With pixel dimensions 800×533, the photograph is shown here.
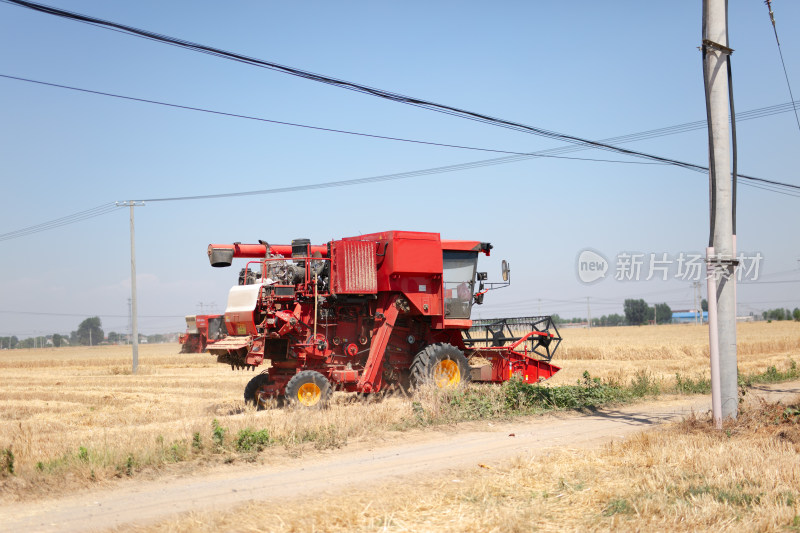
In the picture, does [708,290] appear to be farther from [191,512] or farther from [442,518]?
[191,512]

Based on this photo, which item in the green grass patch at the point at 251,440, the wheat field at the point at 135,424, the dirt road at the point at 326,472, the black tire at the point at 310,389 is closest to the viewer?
the dirt road at the point at 326,472

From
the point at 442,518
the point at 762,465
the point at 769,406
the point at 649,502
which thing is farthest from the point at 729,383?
the point at 442,518

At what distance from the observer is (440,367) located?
1472 cm

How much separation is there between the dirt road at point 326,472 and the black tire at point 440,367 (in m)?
2.94

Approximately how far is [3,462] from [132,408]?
8782mm

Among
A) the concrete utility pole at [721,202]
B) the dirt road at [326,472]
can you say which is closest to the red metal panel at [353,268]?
the dirt road at [326,472]

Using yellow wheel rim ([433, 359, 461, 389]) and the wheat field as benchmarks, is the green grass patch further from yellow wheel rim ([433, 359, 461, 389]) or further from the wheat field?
yellow wheel rim ([433, 359, 461, 389])

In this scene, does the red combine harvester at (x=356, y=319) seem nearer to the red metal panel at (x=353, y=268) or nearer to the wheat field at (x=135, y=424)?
the red metal panel at (x=353, y=268)

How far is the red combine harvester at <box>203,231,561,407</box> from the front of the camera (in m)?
13.9

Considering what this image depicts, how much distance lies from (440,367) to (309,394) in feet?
9.64

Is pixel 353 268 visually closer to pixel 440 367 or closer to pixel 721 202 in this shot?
pixel 440 367

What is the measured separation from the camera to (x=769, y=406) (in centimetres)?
1070

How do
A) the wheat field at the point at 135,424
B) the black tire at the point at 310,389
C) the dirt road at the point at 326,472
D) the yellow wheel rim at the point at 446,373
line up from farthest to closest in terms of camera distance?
1. the yellow wheel rim at the point at 446,373
2. the black tire at the point at 310,389
3. the wheat field at the point at 135,424
4. the dirt road at the point at 326,472

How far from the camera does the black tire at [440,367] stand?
1445cm
